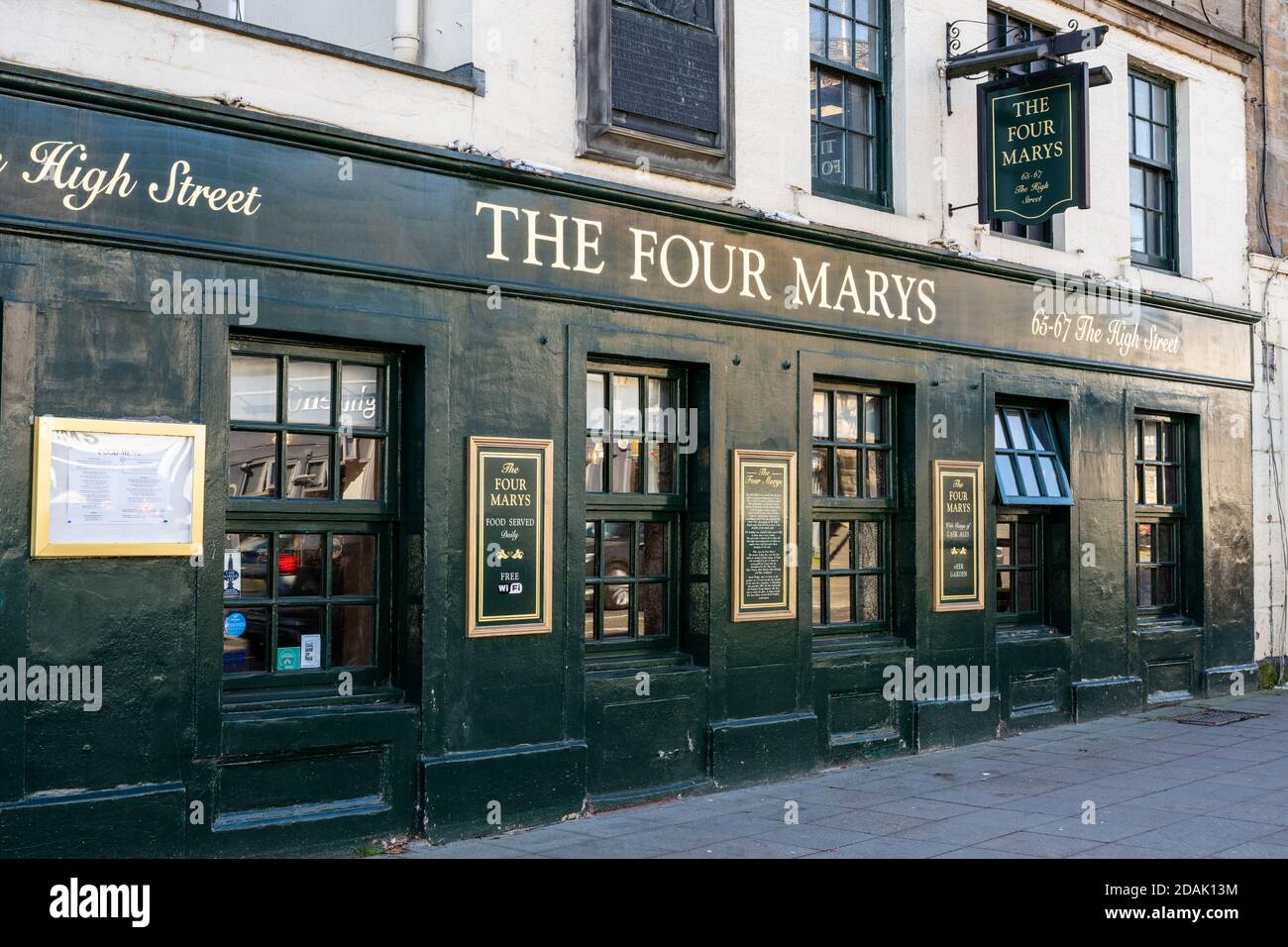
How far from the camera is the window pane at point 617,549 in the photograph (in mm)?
9281

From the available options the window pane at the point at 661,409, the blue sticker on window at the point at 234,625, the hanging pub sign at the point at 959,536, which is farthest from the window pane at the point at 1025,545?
the blue sticker on window at the point at 234,625

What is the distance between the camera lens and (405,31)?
855 centimetres

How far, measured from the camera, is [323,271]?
25.1 feet

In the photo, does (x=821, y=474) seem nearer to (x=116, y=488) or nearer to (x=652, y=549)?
(x=652, y=549)

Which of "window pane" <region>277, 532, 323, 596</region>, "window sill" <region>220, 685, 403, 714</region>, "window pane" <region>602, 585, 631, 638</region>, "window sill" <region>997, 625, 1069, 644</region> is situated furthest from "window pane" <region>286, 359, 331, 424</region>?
"window sill" <region>997, 625, 1069, 644</region>

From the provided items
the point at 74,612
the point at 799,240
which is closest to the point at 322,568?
the point at 74,612

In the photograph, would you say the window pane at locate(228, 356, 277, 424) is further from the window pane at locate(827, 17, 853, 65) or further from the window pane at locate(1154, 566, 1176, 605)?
the window pane at locate(1154, 566, 1176, 605)

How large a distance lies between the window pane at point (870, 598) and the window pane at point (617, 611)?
2.47 metres

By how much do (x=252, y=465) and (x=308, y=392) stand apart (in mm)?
539

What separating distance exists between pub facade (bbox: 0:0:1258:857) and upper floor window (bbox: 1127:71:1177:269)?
653 millimetres

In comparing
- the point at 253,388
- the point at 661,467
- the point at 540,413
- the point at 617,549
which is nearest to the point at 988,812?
the point at 617,549

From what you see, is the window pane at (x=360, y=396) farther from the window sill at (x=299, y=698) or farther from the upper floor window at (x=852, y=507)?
the upper floor window at (x=852, y=507)
